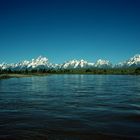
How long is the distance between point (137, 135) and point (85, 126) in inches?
142

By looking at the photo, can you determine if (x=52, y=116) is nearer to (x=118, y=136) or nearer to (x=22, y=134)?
(x=22, y=134)

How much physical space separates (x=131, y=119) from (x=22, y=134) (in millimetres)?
8561

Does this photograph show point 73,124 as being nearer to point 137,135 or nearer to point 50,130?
point 50,130

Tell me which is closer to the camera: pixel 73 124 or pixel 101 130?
pixel 101 130

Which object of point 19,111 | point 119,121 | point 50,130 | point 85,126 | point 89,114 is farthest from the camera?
point 19,111

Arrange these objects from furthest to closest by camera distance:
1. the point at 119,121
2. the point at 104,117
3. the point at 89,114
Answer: the point at 89,114, the point at 104,117, the point at 119,121

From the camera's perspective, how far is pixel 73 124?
1694 cm

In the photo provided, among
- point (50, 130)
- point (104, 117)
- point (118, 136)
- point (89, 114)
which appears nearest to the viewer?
point (118, 136)

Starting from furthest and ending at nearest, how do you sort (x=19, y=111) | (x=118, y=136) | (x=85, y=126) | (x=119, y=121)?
(x=19, y=111)
(x=119, y=121)
(x=85, y=126)
(x=118, y=136)

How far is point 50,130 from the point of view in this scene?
50.1 feet

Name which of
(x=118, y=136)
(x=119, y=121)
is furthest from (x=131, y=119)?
(x=118, y=136)

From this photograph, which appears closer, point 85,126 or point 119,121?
point 85,126

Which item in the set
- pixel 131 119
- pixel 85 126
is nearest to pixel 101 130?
pixel 85 126

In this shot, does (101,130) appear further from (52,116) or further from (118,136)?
(52,116)
